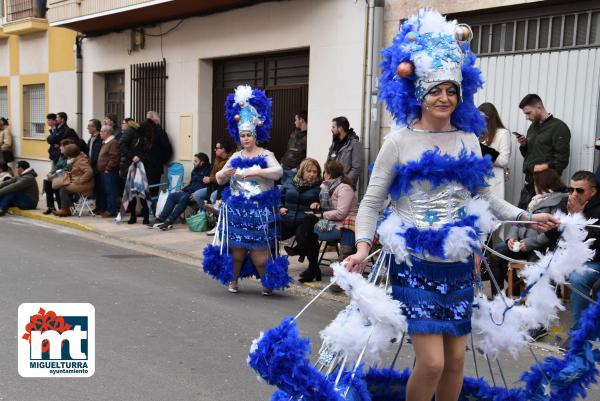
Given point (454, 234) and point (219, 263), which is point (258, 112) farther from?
point (454, 234)

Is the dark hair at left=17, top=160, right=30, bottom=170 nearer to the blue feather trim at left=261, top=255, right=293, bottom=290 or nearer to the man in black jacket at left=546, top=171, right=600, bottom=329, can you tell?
the blue feather trim at left=261, top=255, right=293, bottom=290

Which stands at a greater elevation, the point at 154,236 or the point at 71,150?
the point at 71,150

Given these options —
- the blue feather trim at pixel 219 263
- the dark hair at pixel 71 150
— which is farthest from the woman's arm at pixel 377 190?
the dark hair at pixel 71 150

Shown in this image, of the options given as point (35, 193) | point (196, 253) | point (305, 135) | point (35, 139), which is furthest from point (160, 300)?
point (35, 139)

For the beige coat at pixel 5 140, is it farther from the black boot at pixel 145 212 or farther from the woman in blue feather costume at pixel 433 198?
the woman in blue feather costume at pixel 433 198

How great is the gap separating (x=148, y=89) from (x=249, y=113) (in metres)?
8.85

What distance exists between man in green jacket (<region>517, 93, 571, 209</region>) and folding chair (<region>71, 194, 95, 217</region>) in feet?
32.1

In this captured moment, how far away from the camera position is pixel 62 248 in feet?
34.1

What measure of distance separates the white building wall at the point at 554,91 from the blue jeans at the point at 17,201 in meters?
10.7

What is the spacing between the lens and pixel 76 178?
13922mm

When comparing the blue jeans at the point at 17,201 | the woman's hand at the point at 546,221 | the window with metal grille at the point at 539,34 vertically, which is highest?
the window with metal grille at the point at 539,34

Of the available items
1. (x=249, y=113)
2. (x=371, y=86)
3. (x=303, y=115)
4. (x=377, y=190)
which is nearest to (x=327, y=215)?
(x=249, y=113)

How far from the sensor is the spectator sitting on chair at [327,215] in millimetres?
7875

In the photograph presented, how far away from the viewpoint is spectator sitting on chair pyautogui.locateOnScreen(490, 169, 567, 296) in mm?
6250
